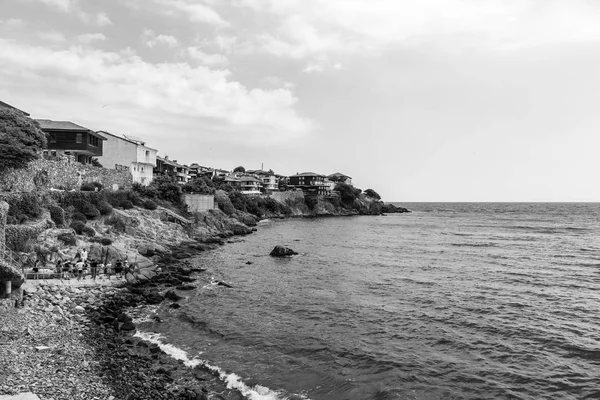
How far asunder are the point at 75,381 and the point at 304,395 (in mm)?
9793

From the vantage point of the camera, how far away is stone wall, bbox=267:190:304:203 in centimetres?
14077

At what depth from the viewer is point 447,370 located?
2008cm

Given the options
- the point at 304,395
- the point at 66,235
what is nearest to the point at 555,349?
the point at 304,395

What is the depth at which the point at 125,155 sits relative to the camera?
242 ft

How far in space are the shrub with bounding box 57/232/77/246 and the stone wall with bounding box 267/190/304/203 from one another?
10159 cm

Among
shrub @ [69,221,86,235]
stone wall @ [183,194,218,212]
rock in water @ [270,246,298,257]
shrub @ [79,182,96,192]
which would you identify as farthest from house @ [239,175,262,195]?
shrub @ [69,221,86,235]

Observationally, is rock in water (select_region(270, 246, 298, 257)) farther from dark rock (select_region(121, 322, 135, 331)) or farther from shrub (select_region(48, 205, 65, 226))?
dark rock (select_region(121, 322, 135, 331))

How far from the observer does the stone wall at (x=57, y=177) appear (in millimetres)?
40188

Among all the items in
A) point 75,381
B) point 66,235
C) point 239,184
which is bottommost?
point 75,381

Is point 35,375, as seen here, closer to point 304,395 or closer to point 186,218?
point 304,395

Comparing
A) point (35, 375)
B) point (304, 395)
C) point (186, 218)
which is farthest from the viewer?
point (186, 218)

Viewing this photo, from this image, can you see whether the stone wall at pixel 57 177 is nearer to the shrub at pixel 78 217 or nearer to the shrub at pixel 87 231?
the shrub at pixel 78 217

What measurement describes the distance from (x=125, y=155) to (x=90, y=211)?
29.0 metres

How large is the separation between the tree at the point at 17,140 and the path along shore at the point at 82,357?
18241 millimetres
